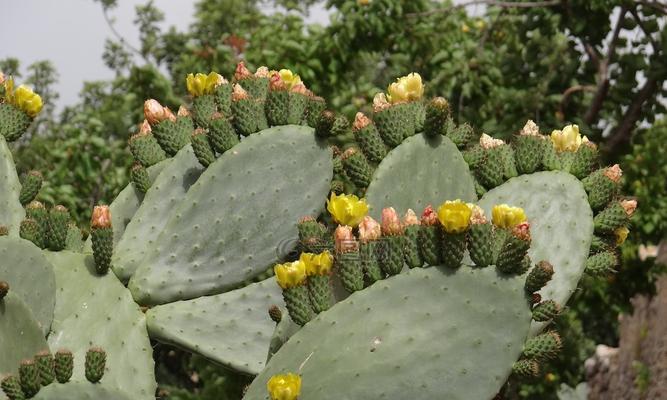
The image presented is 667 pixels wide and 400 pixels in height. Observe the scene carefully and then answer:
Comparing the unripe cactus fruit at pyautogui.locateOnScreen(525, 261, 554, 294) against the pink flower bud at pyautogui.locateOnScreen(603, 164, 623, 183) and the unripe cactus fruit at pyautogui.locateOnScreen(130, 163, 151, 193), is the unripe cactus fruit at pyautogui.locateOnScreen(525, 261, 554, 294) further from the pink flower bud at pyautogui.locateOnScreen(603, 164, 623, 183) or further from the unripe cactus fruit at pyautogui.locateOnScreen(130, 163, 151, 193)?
the unripe cactus fruit at pyautogui.locateOnScreen(130, 163, 151, 193)

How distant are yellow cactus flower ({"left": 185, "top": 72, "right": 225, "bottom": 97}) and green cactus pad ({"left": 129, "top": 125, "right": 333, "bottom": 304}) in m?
0.25

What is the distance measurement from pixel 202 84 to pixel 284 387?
44.4 inches

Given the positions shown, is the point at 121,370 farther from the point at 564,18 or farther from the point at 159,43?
the point at 159,43

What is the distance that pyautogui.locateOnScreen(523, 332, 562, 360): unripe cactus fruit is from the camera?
268cm

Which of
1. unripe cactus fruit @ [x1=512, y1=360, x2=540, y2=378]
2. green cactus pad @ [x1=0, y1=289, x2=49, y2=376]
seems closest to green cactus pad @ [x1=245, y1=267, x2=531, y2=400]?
unripe cactus fruit @ [x1=512, y1=360, x2=540, y2=378]

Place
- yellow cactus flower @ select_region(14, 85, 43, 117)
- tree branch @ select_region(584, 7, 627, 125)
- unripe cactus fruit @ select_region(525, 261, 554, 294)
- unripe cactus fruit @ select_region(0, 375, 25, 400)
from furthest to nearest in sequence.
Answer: tree branch @ select_region(584, 7, 627, 125)
yellow cactus flower @ select_region(14, 85, 43, 117)
unripe cactus fruit @ select_region(0, 375, 25, 400)
unripe cactus fruit @ select_region(525, 261, 554, 294)

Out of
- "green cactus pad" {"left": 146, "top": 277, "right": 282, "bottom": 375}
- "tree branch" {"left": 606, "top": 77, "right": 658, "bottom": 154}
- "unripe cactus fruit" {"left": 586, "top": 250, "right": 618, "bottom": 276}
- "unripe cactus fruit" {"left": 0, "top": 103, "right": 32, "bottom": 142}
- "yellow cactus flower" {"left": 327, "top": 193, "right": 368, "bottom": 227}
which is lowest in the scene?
"tree branch" {"left": 606, "top": 77, "right": 658, "bottom": 154}

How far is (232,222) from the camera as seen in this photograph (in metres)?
3.25

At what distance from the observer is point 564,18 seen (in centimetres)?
638

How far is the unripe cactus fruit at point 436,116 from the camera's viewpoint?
3.15m

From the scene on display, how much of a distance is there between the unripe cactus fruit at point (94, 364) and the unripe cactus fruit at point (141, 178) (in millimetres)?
792

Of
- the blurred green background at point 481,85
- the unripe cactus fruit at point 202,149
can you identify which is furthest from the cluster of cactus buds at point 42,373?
the blurred green background at point 481,85

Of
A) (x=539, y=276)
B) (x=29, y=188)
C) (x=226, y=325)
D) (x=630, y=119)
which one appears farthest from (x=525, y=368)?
(x=630, y=119)

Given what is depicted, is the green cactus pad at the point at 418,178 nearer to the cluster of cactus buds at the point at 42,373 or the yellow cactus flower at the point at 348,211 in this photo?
the yellow cactus flower at the point at 348,211
